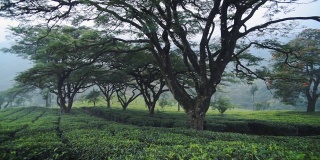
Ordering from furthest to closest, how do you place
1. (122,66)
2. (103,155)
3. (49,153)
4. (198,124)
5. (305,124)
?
(122,66) → (305,124) → (198,124) → (49,153) → (103,155)

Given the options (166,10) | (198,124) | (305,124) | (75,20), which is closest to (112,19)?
(75,20)

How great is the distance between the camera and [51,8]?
40.7 feet

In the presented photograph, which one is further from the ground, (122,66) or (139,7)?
(139,7)

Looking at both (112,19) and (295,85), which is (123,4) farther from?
(295,85)

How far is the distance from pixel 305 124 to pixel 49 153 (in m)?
19.3

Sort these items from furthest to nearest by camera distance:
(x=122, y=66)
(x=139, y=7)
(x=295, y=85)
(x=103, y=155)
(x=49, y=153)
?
1. (x=295, y=85)
2. (x=122, y=66)
3. (x=139, y=7)
4. (x=49, y=153)
5. (x=103, y=155)

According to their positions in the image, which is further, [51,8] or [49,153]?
[51,8]

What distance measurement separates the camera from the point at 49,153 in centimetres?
718

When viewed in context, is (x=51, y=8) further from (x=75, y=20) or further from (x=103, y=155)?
(x=103, y=155)

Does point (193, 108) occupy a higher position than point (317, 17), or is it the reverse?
point (317, 17)

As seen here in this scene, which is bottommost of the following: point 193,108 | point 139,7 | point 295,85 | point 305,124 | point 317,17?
point 305,124

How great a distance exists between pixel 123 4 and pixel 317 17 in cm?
907

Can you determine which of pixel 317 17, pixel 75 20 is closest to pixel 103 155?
pixel 75 20

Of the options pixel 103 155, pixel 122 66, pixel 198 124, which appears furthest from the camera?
pixel 122 66
